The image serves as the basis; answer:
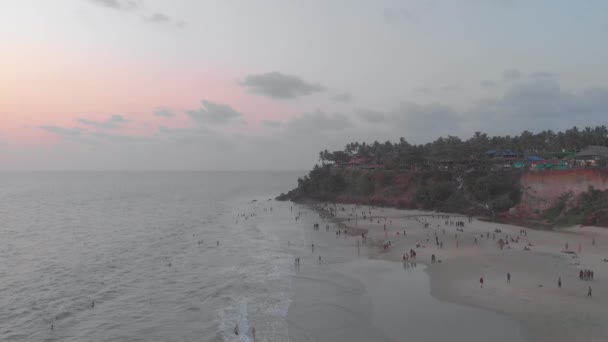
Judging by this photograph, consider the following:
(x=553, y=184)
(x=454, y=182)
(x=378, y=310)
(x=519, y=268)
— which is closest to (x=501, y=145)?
(x=454, y=182)

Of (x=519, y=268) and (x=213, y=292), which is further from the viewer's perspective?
(x=519, y=268)

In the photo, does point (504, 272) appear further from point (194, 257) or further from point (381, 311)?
point (194, 257)

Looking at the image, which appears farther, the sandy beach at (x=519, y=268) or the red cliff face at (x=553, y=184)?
the red cliff face at (x=553, y=184)


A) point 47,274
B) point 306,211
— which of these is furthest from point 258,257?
point 306,211


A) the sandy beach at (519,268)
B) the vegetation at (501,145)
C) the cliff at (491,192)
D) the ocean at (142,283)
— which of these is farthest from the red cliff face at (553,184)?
the ocean at (142,283)

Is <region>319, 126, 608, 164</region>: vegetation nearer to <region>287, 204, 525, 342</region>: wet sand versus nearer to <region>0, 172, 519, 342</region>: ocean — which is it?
<region>0, 172, 519, 342</region>: ocean

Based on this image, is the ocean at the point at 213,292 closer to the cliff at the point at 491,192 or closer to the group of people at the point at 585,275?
the group of people at the point at 585,275

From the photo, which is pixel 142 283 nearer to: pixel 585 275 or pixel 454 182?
pixel 585 275
